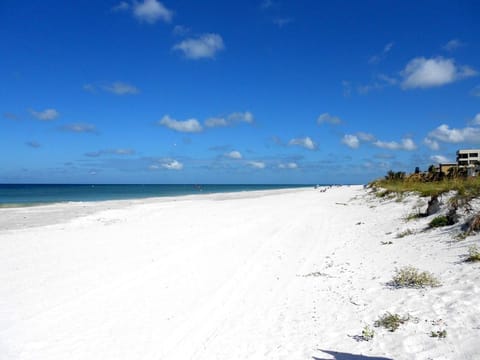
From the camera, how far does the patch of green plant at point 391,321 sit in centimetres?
518

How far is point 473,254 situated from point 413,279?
159 cm

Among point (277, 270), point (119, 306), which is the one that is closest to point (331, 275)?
point (277, 270)

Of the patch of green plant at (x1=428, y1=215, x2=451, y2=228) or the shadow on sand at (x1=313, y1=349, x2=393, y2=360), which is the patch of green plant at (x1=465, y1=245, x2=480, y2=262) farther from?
the shadow on sand at (x1=313, y1=349, x2=393, y2=360)

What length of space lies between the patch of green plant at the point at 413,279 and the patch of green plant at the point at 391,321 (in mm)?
1406

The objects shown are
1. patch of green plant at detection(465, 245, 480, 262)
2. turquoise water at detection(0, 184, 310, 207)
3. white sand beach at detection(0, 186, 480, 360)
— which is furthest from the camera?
turquoise water at detection(0, 184, 310, 207)

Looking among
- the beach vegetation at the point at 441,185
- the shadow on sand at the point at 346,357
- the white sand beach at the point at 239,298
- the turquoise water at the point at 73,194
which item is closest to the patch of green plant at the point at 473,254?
the white sand beach at the point at 239,298

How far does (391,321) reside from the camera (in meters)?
5.27

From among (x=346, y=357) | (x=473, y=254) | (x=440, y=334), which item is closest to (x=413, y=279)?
(x=473, y=254)

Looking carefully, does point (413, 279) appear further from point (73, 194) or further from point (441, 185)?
point (73, 194)

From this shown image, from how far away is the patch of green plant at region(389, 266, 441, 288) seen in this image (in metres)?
6.51

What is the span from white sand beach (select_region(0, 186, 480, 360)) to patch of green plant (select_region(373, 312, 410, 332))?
78 millimetres

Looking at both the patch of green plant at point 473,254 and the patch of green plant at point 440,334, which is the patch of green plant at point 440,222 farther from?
the patch of green plant at point 440,334

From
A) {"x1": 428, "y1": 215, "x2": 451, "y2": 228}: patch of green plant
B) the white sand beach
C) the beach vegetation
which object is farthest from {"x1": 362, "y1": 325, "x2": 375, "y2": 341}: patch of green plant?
the beach vegetation

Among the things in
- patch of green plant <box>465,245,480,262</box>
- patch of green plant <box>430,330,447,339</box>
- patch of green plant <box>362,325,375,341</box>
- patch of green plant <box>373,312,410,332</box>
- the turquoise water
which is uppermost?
the turquoise water
